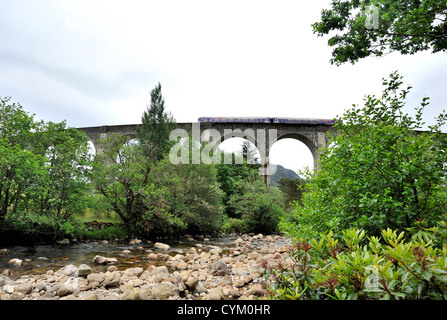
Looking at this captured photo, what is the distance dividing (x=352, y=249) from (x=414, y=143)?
142 cm

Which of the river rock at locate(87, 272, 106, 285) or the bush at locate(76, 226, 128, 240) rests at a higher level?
the river rock at locate(87, 272, 106, 285)

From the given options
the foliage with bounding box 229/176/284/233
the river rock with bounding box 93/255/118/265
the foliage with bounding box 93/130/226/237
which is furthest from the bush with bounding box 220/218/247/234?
the river rock with bounding box 93/255/118/265

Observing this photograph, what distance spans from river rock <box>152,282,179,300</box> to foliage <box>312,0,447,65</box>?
196 inches

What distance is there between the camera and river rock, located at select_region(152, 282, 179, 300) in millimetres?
3927

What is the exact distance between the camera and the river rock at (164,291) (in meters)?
3.93

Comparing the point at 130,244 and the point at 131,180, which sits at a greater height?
the point at 131,180

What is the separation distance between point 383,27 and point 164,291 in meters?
5.49

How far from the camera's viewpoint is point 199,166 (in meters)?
13.5

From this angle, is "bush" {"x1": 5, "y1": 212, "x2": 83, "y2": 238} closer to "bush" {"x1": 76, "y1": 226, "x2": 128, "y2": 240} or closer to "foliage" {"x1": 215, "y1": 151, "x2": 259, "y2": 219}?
"bush" {"x1": 76, "y1": 226, "x2": 128, "y2": 240}

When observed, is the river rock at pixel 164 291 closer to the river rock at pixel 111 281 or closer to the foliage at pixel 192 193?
the river rock at pixel 111 281

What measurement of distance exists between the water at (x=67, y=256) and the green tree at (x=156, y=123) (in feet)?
42.8

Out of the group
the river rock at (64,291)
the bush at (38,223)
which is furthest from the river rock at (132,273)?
the bush at (38,223)

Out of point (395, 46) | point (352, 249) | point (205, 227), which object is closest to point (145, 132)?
point (205, 227)

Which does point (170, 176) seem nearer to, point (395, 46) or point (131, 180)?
point (131, 180)
